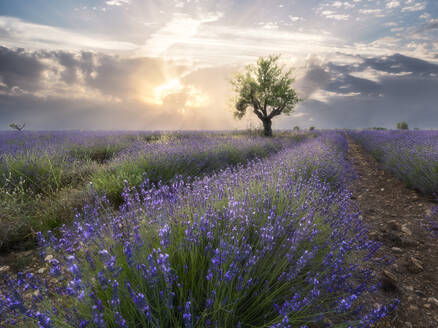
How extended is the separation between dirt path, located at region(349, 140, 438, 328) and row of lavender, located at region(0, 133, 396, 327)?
386 millimetres

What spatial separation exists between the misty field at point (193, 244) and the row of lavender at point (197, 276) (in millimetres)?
13

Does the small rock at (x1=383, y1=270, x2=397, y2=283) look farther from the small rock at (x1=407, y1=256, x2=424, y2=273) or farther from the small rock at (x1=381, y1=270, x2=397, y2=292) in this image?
the small rock at (x1=407, y1=256, x2=424, y2=273)

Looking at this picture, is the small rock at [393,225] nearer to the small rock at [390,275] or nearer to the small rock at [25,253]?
the small rock at [390,275]

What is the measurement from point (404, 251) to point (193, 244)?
115 inches

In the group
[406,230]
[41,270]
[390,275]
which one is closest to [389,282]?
[390,275]

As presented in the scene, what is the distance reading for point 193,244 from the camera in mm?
1476

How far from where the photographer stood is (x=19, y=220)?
312 cm

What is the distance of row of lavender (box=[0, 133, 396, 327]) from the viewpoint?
116cm

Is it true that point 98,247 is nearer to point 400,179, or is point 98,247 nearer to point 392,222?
point 392,222

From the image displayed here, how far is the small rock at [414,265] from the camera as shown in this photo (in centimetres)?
250

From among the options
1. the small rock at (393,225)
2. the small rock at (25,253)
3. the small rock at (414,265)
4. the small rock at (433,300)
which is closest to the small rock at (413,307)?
the small rock at (433,300)

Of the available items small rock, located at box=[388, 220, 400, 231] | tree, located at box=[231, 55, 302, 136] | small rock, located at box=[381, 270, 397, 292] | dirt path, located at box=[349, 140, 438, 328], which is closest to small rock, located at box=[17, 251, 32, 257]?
dirt path, located at box=[349, 140, 438, 328]

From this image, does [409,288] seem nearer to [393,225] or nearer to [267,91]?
[393,225]

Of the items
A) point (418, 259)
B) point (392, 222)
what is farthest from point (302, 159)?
point (418, 259)
